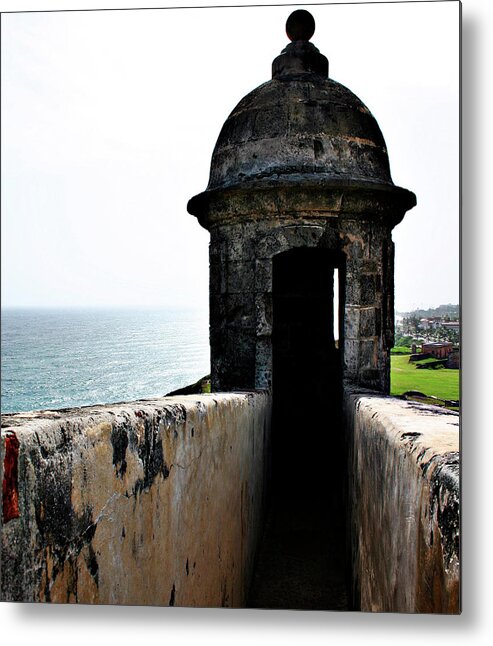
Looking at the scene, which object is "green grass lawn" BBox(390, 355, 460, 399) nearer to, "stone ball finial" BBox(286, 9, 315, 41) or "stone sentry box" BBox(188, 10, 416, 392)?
"stone sentry box" BBox(188, 10, 416, 392)

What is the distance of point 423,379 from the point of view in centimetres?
358

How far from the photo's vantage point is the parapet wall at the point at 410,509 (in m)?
1.48

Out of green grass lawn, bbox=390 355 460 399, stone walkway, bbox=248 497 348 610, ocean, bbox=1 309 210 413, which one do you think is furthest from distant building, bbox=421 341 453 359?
stone walkway, bbox=248 497 348 610

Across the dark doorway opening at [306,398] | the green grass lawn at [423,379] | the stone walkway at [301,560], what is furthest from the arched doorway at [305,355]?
the green grass lawn at [423,379]

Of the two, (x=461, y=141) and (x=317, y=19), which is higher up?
(x=317, y=19)

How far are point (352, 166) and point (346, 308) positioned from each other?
117cm

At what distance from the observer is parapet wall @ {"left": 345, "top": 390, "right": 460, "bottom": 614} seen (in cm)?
148

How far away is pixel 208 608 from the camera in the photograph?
2.51 meters

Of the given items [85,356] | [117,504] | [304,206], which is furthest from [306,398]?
[117,504]

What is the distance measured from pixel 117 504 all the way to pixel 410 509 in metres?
0.75

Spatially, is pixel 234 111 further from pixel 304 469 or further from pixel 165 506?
pixel 165 506

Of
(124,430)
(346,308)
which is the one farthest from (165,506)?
(346,308)

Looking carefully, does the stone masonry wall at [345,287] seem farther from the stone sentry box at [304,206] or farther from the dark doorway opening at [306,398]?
the dark doorway opening at [306,398]

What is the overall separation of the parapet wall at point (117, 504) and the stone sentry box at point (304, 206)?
2768 millimetres
